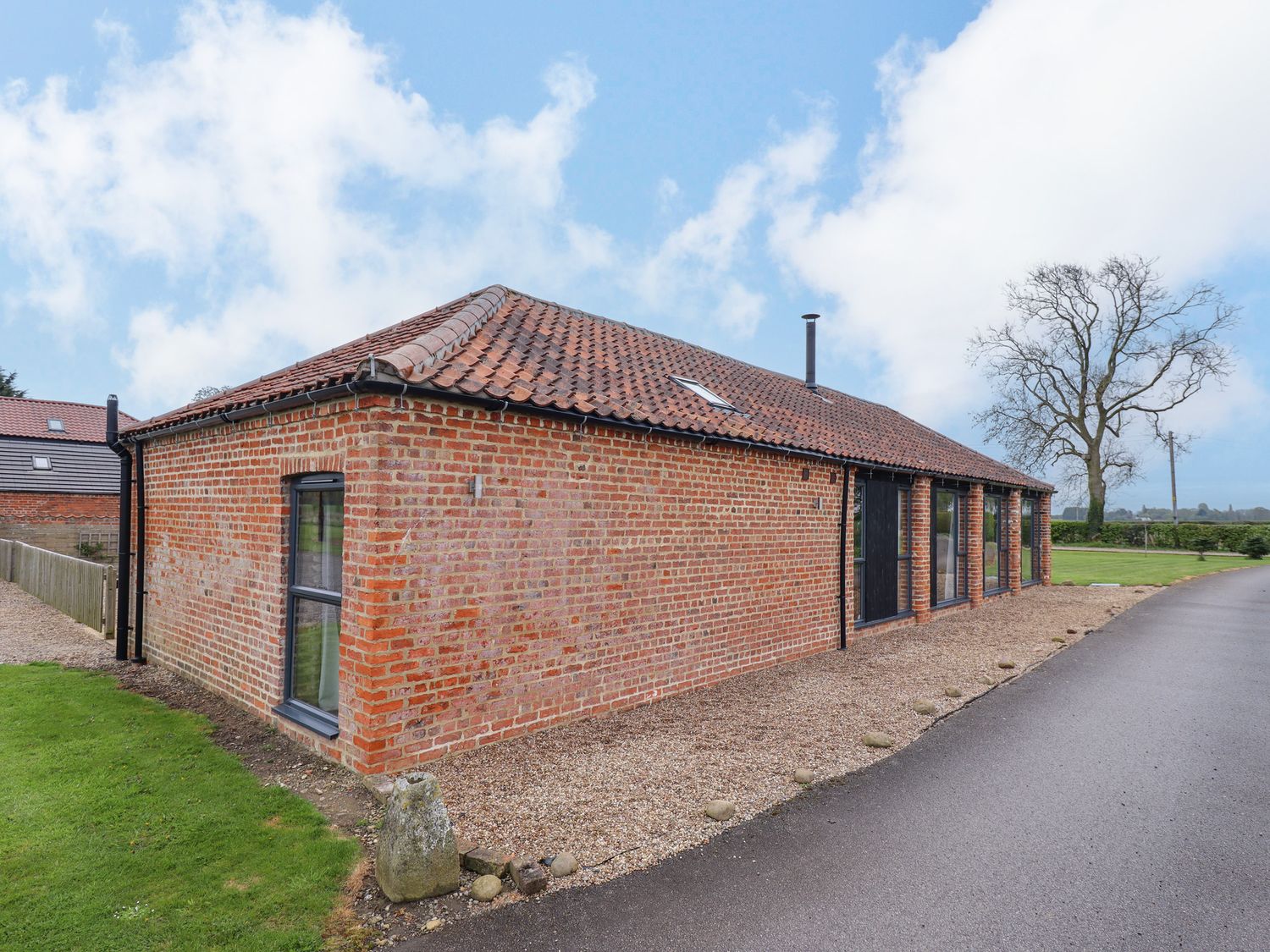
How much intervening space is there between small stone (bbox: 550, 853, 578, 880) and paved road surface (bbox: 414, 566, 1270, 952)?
0.19 metres

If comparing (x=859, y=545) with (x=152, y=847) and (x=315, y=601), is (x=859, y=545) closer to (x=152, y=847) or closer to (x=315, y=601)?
(x=315, y=601)

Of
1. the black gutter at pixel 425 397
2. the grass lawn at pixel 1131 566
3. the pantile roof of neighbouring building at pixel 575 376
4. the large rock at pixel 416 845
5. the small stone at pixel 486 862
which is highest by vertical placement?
the pantile roof of neighbouring building at pixel 575 376

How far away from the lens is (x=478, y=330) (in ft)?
23.5

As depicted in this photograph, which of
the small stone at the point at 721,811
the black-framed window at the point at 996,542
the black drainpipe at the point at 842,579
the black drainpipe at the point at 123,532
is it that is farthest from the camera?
the black-framed window at the point at 996,542

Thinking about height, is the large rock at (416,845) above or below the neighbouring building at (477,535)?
below

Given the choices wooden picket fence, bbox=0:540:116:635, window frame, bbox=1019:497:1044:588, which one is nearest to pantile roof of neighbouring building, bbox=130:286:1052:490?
wooden picket fence, bbox=0:540:116:635

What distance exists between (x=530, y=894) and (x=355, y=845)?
1.22 metres

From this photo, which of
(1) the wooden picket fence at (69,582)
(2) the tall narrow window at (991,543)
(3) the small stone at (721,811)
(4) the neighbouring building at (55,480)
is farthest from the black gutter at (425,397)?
(4) the neighbouring building at (55,480)

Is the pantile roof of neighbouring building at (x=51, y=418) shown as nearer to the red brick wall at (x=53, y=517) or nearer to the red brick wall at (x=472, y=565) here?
the red brick wall at (x=53, y=517)

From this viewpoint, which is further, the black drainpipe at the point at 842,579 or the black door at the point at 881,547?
the black door at the point at 881,547

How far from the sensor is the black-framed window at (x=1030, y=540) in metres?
17.8

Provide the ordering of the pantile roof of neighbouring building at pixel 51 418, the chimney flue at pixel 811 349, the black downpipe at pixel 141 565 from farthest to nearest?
the pantile roof of neighbouring building at pixel 51 418
the chimney flue at pixel 811 349
the black downpipe at pixel 141 565

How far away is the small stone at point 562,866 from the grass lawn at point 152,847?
45.1 inches

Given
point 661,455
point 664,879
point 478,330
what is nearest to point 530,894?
point 664,879
